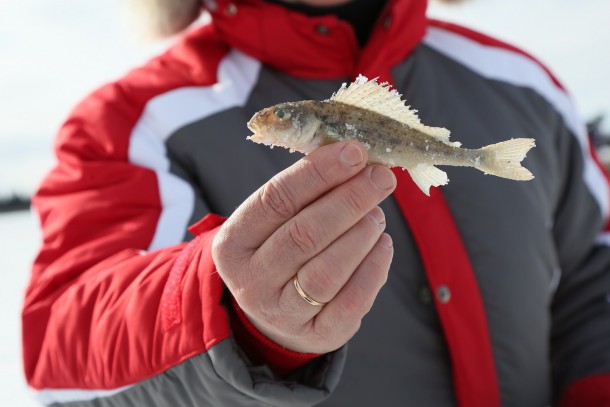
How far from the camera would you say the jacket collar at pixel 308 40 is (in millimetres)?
2186

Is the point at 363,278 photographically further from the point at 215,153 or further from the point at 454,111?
the point at 454,111

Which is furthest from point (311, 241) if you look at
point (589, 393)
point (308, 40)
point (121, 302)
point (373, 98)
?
point (589, 393)

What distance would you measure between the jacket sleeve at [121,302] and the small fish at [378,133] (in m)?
0.36

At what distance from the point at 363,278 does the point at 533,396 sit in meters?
1.42

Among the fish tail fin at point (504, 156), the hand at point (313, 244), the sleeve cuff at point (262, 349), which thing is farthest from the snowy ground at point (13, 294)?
the fish tail fin at point (504, 156)

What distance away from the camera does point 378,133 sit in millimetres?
1192

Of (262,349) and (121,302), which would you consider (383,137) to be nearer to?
(262,349)

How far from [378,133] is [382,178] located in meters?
0.13

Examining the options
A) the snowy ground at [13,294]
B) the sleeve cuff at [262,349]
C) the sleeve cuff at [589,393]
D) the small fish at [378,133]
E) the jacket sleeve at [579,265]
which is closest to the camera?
the small fish at [378,133]

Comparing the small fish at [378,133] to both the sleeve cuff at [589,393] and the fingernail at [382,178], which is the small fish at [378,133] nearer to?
the fingernail at [382,178]

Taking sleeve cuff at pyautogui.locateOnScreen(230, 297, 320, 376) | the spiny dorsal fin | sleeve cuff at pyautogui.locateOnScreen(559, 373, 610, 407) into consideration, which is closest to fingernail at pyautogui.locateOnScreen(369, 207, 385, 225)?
the spiny dorsal fin

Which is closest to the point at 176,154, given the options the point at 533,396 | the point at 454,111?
the point at 454,111

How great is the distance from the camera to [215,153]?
6.76ft

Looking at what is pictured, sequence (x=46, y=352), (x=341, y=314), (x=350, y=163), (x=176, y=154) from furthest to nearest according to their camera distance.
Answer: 1. (x=176, y=154)
2. (x=46, y=352)
3. (x=341, y=314)
4. (x=350, y=163)
